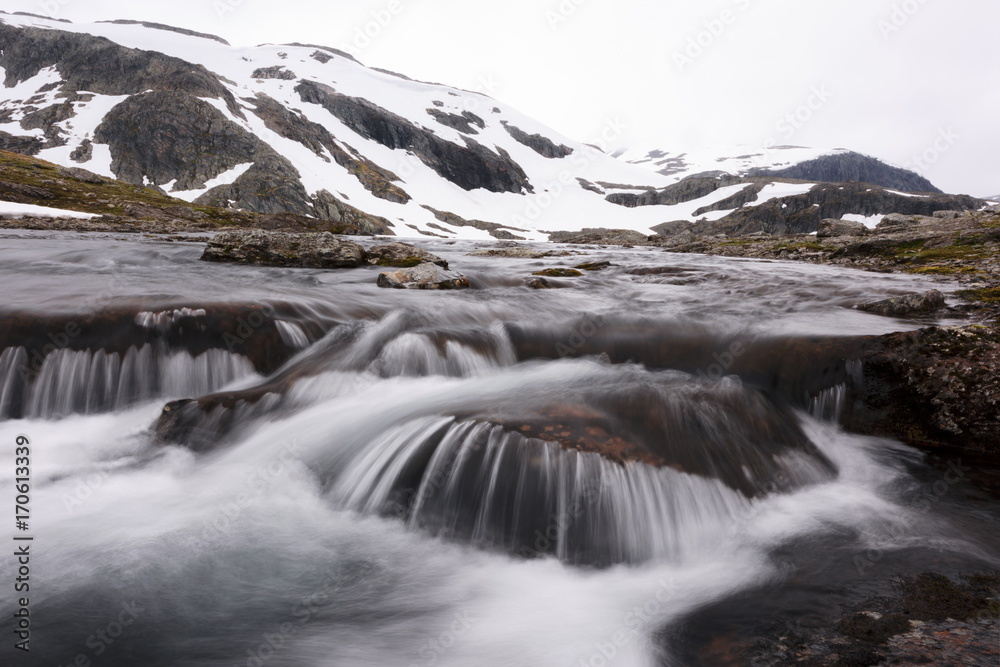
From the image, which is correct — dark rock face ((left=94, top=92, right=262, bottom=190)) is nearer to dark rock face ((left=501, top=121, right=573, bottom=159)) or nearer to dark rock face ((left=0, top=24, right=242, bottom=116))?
dark rock face ((left=0, top=24, right=242, bottom=116))

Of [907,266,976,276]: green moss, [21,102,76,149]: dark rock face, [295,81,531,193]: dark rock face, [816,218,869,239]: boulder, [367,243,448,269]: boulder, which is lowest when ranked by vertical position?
[367,243,448,269]: boulder

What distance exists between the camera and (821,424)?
538cm

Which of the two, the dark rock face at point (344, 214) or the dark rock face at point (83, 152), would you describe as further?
the dark rock face at point (344, 214)

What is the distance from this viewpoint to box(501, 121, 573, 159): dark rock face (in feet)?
572

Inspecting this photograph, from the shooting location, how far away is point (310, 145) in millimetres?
103500

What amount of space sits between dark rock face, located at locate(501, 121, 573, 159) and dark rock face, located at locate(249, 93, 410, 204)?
7725 cm

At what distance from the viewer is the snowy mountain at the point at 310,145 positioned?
80.2 m

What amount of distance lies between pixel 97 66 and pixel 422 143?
73133mm

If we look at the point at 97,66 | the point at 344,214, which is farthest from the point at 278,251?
the point at 97,66

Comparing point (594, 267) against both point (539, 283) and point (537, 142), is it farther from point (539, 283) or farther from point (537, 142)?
point (537, 142)

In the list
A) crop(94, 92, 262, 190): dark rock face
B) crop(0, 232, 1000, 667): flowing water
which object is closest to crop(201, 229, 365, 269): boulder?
crop(0, 232, 1000, 667): flowing water

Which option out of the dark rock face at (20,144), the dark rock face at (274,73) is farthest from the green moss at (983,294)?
the dark rock face at (274,73)

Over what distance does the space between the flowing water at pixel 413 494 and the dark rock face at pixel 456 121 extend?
543 feet

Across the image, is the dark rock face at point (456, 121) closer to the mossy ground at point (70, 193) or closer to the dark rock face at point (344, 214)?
the dark rock face at point (344, 214)
